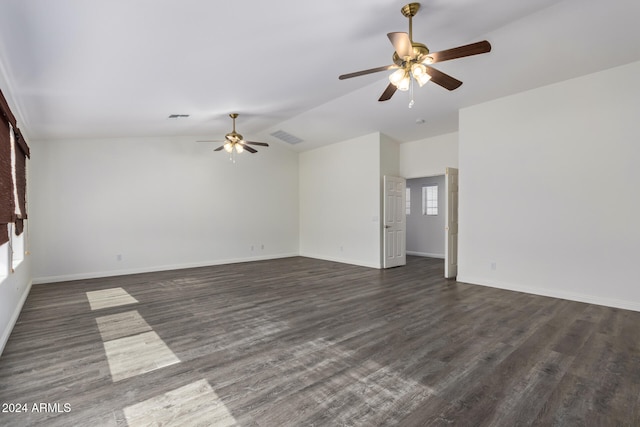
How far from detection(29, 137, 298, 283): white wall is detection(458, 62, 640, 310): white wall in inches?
197

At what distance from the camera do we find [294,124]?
7016 millimetres

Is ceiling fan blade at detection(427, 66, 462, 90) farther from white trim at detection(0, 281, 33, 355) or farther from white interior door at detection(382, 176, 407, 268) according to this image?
white trim at detection(0, 281, 33, 355)

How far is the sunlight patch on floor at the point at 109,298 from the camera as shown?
4.40 meters

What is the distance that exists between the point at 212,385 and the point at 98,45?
283cm

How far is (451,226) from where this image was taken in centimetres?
605

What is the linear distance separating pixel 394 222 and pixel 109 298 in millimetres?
5590

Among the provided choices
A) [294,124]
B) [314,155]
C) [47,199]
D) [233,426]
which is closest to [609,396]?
[233,426]

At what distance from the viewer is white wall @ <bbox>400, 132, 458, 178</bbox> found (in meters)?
6.71

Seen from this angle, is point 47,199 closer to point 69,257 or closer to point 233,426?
point 69,257

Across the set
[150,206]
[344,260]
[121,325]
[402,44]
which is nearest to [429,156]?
[344,260]

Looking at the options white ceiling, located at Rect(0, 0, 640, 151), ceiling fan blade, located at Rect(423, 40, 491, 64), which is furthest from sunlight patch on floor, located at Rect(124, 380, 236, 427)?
ceiling fan blade, located at Rect(423, 40, 491, 64)

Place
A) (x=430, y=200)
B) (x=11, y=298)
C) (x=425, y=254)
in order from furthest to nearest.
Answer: (x=430, y=200) → (x=425, y=254) → (x=11, y=298)

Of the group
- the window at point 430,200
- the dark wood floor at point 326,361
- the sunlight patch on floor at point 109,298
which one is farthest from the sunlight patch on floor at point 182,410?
the window at point 430,200

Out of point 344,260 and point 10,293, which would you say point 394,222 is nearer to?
point 344,260
